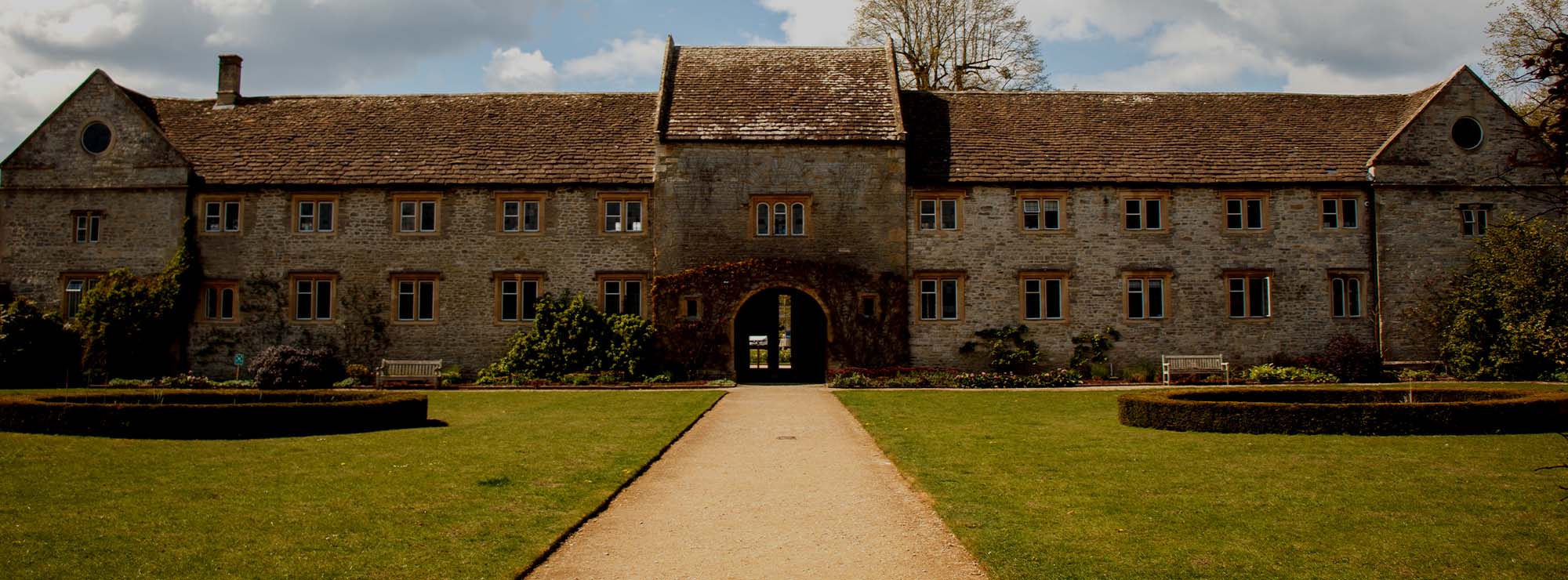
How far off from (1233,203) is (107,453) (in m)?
31.5

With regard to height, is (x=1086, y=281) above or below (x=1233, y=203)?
below

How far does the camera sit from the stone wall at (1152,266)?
107 ft

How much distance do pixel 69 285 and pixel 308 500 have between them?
2927 cm

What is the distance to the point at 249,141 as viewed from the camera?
3469 cm

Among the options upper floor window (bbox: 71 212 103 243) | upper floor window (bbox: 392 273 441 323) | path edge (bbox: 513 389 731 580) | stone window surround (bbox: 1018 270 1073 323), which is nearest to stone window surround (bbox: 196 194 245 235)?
upper floor window (bbox: 71 212 103 243)

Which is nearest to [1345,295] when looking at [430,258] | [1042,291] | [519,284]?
[1042,291]

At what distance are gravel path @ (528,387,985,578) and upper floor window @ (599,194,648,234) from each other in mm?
17948

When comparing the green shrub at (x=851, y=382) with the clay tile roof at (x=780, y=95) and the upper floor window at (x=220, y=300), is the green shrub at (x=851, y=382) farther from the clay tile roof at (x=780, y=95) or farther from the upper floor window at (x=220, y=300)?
the upper floor window at (x=220, y=300)

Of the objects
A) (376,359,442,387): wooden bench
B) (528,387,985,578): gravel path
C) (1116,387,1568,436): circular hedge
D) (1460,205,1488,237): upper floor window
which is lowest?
(528,387,985,578): gravel path

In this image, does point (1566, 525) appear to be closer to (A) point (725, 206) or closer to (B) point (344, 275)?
(A) point (725, 206)

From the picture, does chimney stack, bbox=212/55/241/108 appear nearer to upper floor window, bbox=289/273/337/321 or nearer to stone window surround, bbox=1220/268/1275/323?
upper floor window, bbox=289/273/337/321

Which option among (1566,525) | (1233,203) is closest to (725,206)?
(1233,203)

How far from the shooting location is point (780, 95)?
34.1m

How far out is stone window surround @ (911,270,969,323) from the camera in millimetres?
32500
